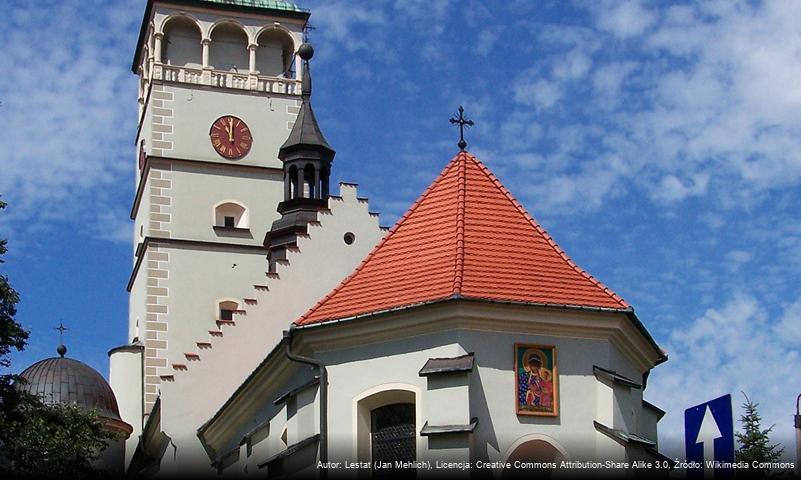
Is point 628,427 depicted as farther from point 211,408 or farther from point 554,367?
point 211,408

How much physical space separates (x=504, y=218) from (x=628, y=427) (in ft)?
14.9

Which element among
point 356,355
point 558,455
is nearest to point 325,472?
point 356,355

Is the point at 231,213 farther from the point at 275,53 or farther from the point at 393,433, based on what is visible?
the point at 393,433

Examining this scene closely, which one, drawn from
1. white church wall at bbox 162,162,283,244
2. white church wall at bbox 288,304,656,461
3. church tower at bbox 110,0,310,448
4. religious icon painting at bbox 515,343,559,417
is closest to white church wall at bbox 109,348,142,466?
church tower at bbox 110,0,310,448

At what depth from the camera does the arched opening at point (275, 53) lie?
4672 centimetres

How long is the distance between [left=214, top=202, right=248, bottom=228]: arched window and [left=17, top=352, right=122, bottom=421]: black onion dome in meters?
6.82

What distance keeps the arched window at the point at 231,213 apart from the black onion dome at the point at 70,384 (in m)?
6.82

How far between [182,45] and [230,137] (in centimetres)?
369

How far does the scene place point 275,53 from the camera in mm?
47000

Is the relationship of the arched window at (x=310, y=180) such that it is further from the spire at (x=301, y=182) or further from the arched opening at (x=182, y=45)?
the arched opening at (x=182, y=45)

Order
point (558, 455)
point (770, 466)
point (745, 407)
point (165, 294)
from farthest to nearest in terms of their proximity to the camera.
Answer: point (165, 294), point (745, 407), point (770, 466), point (558, 455)

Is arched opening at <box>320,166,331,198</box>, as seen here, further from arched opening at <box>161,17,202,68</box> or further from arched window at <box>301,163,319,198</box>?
arched opening at <box>161,17,202,68</box>

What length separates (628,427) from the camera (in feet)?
79.6

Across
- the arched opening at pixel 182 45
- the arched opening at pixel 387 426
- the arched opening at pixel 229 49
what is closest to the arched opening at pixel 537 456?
the arched opening at pixel 387 426
